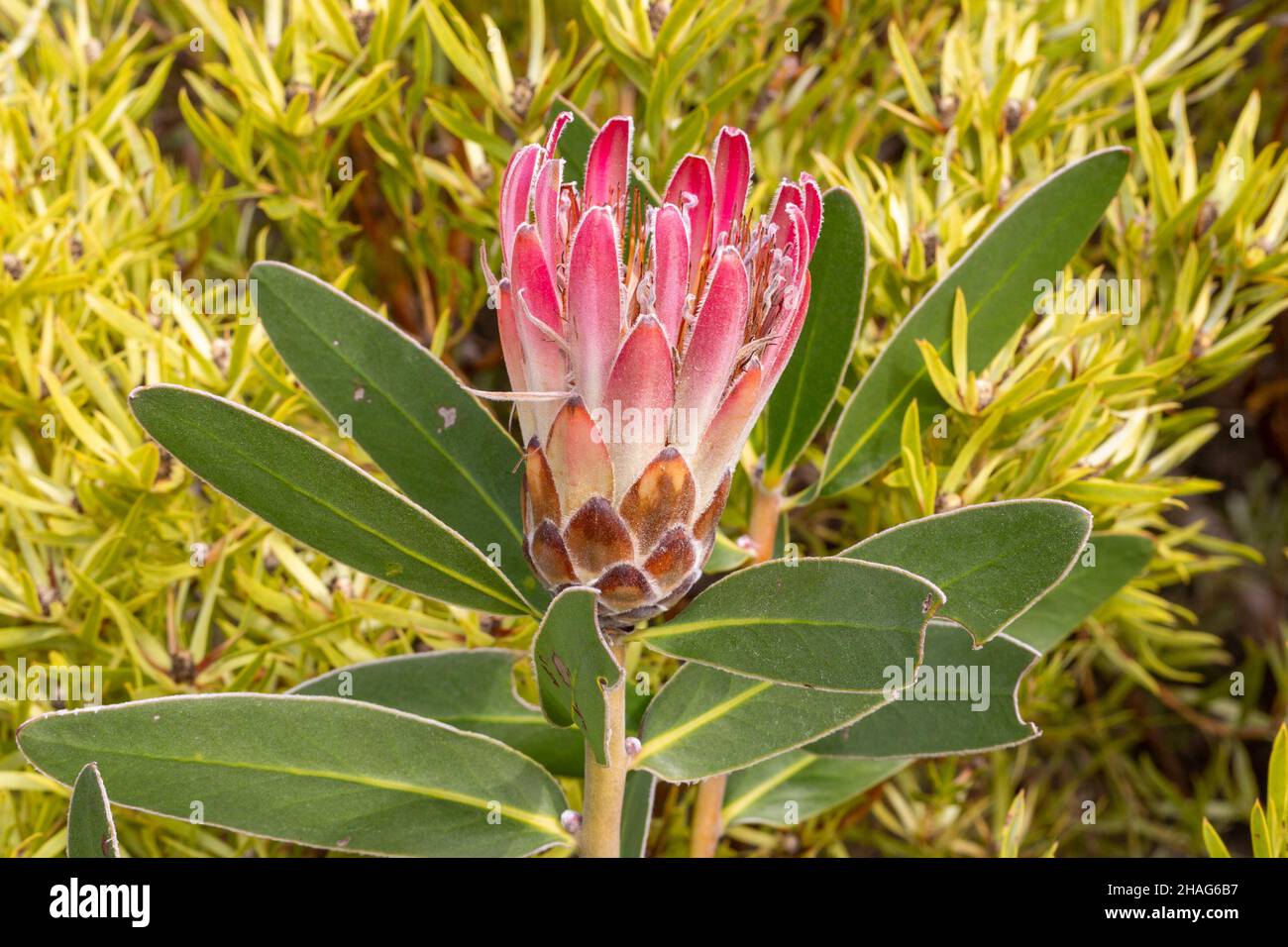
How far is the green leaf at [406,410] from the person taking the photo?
74 centimetres

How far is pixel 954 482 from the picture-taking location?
879 millimetres

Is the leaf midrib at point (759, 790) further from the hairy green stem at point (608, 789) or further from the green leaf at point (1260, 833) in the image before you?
the green leaf at point (1260, 833)

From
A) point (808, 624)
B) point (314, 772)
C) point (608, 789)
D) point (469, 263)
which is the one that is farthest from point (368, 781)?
point (469, 263)

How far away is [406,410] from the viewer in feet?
2.50

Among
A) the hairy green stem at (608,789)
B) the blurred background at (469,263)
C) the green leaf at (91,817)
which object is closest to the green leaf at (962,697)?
the blurred background at (469,263)

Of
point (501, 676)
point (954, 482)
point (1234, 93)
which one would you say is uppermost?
point (1234, 93)

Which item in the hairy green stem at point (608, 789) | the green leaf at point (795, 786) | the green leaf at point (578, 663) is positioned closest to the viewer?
the green leaf at point (578, 663)

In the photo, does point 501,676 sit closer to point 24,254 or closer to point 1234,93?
point 24,254

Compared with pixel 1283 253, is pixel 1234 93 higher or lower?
higher

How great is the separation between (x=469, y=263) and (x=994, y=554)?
830 mm

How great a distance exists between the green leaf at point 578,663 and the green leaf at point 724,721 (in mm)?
84

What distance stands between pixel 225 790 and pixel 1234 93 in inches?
54.4

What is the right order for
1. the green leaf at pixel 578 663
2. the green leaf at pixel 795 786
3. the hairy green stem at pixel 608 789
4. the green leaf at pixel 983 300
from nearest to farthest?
the green leaf at pixel 578 663
the hairy green stem at pixel 608 789
the green leaf at pixel 983 300
the green leaf at pixel 795 786

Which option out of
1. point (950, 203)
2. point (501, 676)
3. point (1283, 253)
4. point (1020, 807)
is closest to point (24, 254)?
point (501, 676)
